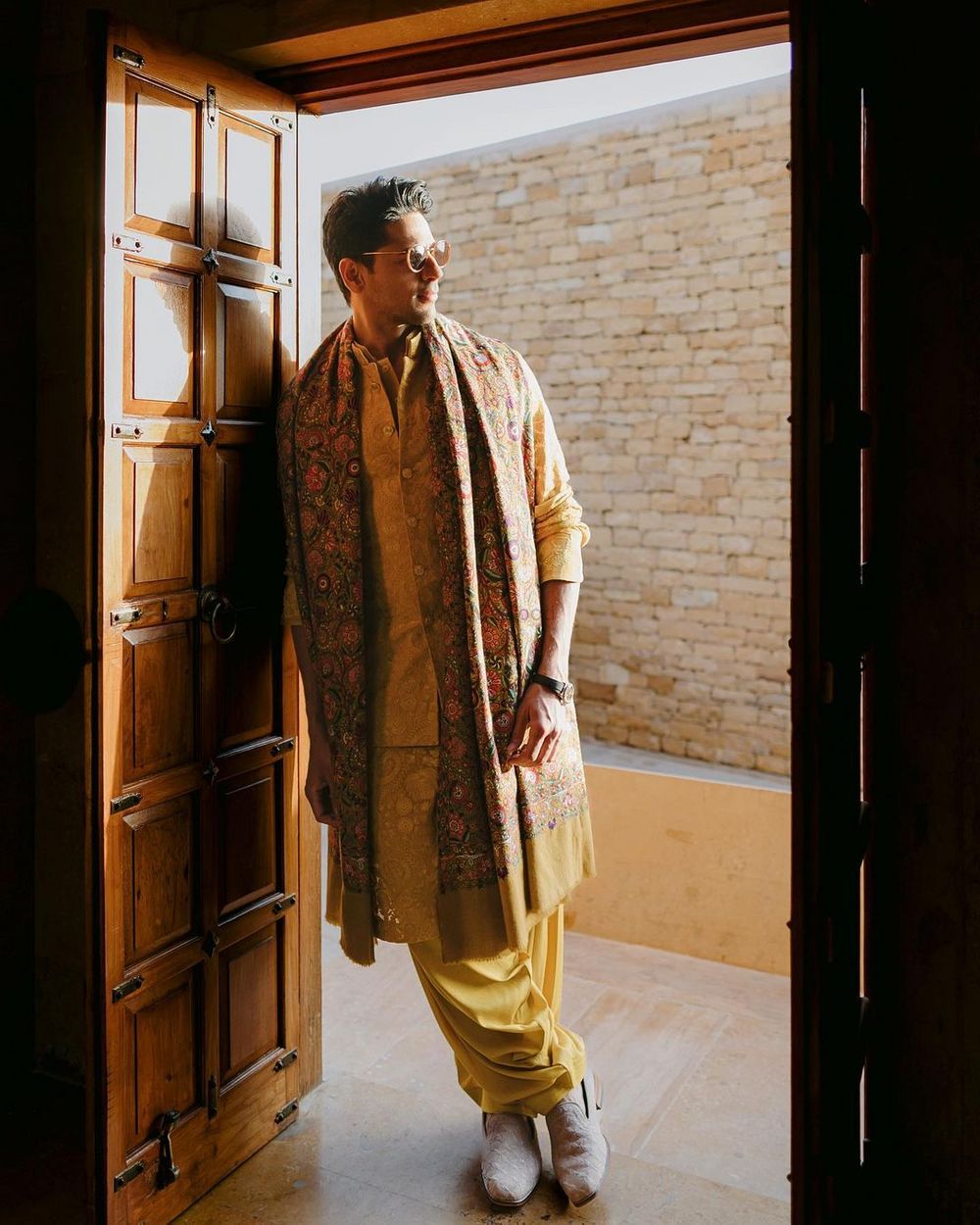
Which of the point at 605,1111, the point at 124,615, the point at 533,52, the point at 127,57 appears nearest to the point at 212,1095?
the point at 605,1111

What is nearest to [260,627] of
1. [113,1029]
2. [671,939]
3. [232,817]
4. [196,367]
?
[232,817]

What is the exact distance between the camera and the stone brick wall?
6828mm

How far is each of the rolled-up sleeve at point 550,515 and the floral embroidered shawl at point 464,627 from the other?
20 millimetres

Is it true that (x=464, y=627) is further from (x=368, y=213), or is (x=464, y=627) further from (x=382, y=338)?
(x=368, y=213)

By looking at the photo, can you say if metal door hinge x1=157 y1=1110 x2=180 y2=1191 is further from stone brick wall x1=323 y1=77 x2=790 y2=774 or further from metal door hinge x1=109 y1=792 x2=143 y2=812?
stone brick wall x1=323 y1=77 x2=790 y2=774

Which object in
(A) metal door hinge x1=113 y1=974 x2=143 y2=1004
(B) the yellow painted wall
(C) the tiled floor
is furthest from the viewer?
(B) the yellow painted wall

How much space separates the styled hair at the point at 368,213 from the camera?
7.11 ft

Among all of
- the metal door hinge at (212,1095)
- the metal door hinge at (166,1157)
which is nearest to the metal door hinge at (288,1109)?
the metal door hinge at (212,1095)

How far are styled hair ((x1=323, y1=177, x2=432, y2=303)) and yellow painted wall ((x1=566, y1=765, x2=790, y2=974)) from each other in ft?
7.50

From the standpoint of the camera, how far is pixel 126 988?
210cm

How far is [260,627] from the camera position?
243 centimetres

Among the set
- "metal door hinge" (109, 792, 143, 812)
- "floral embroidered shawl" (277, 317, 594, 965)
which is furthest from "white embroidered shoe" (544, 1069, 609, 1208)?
"metal door hinge" (109, 792, 143, 812)

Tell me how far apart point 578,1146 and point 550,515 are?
137cm
